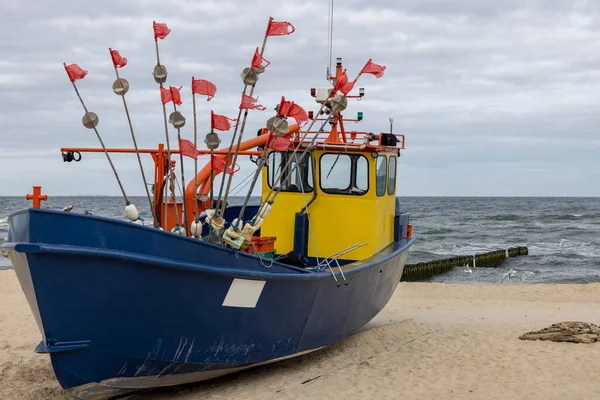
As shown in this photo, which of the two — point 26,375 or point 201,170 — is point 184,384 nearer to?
point 26,375

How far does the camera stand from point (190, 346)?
6.46m

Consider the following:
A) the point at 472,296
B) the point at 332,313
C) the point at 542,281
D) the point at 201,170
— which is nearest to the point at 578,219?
the point at 542,281

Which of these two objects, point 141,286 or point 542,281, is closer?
point 141,286

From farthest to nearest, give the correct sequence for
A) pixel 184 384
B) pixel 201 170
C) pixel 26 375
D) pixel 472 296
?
pixel 472 296, pixel 201 170, pixel 26 375, pixel 184 384

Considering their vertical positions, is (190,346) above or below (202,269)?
below

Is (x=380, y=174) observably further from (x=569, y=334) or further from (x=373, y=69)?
(x=569, y=334)

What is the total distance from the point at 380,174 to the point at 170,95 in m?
3.65

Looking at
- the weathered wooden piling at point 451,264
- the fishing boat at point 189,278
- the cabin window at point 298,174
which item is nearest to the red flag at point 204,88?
the fishing boat at point 189,278

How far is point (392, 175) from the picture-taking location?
1048cm

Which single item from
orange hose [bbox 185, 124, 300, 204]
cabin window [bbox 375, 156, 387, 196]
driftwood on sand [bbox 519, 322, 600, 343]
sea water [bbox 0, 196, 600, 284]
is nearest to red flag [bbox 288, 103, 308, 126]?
cabin window [bbox 375, 156, 387, 196]

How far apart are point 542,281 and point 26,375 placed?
1760 cm

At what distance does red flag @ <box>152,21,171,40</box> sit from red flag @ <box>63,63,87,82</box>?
82 cm

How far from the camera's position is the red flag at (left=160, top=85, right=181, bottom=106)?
681cm

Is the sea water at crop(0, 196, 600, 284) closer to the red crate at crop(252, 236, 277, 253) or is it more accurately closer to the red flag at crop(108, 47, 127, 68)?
the red crate at crop(252, 236, 277, 253)
